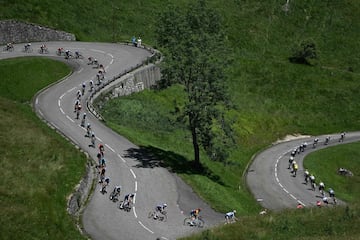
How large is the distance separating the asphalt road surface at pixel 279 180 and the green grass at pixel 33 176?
20.9 metres

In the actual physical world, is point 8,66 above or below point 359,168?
above

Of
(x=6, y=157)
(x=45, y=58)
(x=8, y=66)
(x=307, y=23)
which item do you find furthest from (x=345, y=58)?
(x=6, y=157)

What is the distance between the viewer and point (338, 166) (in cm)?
6794

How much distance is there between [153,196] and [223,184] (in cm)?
1170

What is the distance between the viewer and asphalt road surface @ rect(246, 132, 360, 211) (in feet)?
179

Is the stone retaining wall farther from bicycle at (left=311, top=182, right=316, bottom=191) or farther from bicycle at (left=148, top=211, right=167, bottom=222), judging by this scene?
bicycle at (left=148, top=211, right=167, bottom=222)

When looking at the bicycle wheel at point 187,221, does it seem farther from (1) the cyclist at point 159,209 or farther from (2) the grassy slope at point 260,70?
(2) the grassy slope at point 260,70

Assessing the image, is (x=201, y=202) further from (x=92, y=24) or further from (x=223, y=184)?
(x=92, y=24)

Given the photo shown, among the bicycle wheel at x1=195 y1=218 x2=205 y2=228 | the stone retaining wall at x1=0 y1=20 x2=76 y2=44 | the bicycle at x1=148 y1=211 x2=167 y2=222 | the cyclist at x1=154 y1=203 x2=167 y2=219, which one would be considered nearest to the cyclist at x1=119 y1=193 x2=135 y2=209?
the bicycle at x1=148 y1=211 x2=167 y2=222

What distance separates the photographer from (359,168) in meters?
67.6

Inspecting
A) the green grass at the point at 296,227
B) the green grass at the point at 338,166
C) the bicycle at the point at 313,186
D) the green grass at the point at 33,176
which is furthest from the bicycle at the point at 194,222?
the green grass at the point at 338,166

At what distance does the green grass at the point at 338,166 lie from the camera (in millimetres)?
61688

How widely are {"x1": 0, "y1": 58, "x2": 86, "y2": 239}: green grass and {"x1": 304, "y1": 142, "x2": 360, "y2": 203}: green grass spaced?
31560 millimetres

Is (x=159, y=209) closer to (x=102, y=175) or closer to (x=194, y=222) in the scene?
(x=194, y=222)
